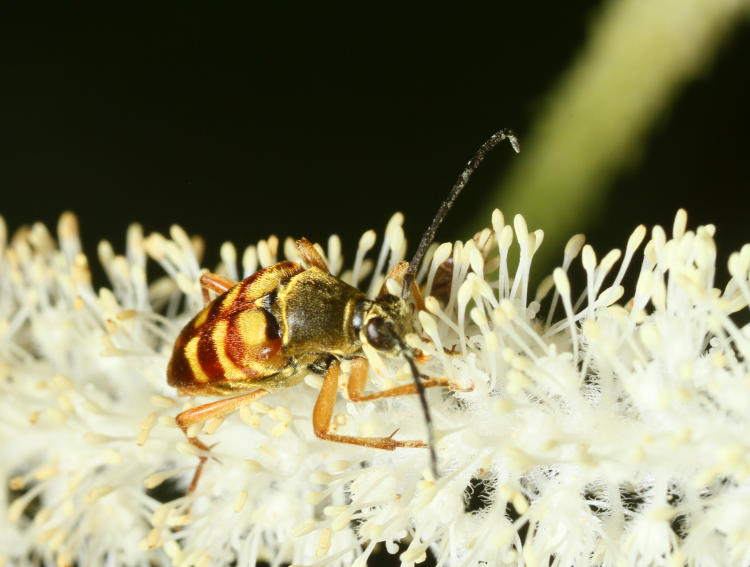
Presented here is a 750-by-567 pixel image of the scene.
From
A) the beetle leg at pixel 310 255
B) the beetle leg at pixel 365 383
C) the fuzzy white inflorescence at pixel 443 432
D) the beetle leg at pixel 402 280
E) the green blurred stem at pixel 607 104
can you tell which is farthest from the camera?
the green blurred stem at pixel 607 104

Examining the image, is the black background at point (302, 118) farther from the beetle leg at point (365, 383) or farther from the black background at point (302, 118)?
the beetle leg at point (365, 383)

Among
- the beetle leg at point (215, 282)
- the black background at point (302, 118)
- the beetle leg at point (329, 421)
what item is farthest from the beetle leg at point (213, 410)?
the black background at point (302, 118)

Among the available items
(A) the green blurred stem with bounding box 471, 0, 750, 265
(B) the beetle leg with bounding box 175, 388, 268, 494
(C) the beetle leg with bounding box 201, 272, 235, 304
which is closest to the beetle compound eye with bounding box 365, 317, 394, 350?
(B) the beetle leg with bounding box 175, 388, 268, 494

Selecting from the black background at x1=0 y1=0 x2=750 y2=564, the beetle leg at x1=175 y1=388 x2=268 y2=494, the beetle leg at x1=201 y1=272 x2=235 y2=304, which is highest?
the black background at x1=0 y1=0 x2=750 y2=564

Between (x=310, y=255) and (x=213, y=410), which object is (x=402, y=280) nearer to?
(x=310, y=255)

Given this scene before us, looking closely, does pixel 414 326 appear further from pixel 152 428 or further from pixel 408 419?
pixel 152 428

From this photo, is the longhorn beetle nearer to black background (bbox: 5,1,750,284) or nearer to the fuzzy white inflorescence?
the fuzzy white inflorescence
